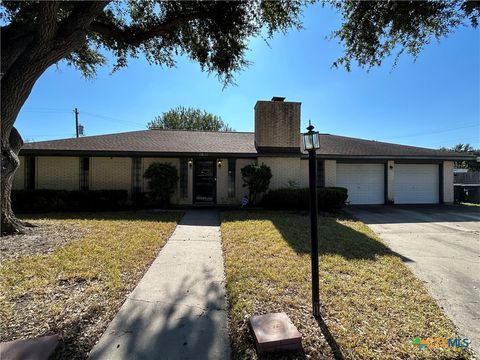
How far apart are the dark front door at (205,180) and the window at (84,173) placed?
4.67 m

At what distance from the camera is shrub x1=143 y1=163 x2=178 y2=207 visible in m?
11.4

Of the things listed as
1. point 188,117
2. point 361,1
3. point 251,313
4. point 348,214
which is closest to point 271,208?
point 348,214

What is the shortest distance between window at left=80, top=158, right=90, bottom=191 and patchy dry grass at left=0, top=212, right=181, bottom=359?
6.04 m

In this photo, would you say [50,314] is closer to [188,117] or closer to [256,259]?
[256,259]

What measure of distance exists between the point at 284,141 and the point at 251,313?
36.6 feet

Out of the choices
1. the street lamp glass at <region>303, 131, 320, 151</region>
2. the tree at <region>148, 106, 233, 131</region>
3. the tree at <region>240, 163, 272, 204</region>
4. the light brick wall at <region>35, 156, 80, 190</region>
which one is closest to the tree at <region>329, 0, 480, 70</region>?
the street lamp glass at <region>303, 131, 320, 151</region>

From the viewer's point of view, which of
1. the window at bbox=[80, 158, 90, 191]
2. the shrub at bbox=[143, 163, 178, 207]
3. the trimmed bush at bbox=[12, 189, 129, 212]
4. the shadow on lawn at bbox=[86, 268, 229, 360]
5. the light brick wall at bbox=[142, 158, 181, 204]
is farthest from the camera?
the light brick wall at bbox=[142, 158, 181, 204]

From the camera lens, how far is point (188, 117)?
39000 mm

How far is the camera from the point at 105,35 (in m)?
8.49

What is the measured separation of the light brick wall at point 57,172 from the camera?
11992 millimetres

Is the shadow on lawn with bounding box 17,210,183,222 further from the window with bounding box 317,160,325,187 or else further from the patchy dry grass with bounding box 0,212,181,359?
the window with bounding box 317,160,325,187

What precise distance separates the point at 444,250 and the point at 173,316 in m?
5.97

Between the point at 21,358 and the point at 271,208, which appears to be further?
the point at 271,208

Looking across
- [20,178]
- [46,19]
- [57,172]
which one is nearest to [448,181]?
[46,19]
